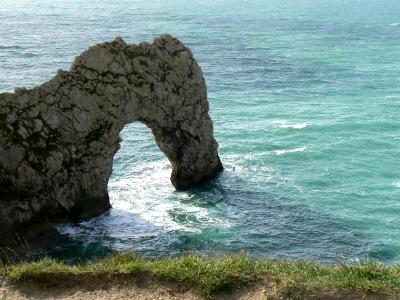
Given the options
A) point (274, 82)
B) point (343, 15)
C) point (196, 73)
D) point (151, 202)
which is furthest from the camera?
point (343, 15)

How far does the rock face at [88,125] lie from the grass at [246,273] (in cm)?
1621

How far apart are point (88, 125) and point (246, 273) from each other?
22.6 meters

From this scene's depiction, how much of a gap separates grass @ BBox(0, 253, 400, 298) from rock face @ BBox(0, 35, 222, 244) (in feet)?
53.2

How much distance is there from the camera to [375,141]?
188ft

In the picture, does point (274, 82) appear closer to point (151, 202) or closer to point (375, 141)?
point (375, 141)

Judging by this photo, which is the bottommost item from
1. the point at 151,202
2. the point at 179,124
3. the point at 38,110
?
the point at 151,202

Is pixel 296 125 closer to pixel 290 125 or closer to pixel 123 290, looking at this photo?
pixel 290 125

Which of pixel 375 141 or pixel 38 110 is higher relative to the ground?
pixel 38 110

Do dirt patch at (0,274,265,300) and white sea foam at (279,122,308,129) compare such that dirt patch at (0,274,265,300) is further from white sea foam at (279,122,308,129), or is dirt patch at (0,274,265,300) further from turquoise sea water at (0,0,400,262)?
white sea foam at (279,122,308,129)

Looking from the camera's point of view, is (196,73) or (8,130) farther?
(196,73)

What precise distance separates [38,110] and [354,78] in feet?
195

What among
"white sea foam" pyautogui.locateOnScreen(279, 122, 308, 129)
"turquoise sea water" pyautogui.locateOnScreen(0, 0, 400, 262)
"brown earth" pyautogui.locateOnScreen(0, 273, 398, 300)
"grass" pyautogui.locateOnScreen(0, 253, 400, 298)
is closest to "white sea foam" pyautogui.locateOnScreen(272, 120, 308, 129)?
"white sea foam" pyautogui.locateOnScreen(279, 122, 308, 129)

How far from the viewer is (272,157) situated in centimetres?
5316

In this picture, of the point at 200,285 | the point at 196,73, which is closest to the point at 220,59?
the point at 196,73
